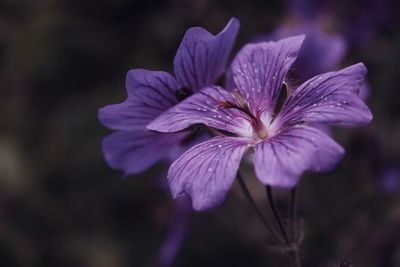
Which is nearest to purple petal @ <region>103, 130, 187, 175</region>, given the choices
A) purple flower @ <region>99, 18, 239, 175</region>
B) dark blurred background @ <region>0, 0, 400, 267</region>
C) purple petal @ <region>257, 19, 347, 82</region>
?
purple flower @ <region>99, 18, 239, 175</region>

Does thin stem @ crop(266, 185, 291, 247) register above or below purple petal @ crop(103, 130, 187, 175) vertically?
below

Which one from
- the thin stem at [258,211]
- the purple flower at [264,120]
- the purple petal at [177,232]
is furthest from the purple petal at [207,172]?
the purple petal at [177,232]

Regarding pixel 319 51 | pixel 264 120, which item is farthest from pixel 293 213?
pixel 319 51

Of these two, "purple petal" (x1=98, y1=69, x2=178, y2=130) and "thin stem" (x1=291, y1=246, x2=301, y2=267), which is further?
"purple petal" (x1=98, y1=69, x2=178, y2=130)

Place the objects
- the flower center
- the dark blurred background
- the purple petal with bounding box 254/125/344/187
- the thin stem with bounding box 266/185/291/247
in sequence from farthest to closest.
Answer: the dark blurred background, the flower center, the thin stem with bounding box 266/185/291/247, the purple petal with bounding box 254/125/344/187

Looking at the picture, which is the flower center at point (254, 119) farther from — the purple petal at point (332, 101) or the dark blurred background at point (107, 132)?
the dark blurred background at point (107, 132)

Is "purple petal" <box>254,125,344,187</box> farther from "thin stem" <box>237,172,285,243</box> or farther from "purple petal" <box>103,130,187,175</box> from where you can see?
"purple petal" <box>103,130,187,175</box>

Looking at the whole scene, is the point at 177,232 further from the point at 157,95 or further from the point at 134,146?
the point at 157,95
